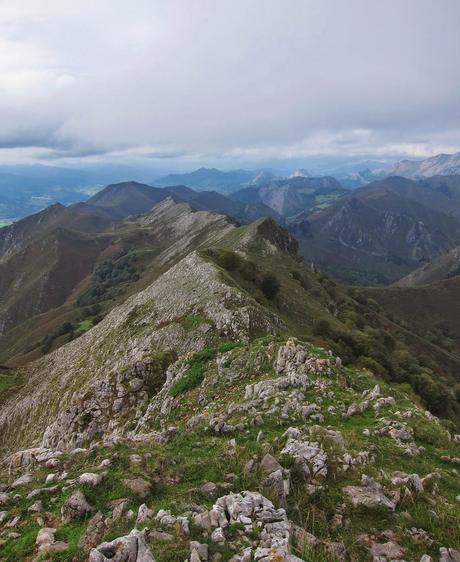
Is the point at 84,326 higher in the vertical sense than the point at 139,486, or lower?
lower

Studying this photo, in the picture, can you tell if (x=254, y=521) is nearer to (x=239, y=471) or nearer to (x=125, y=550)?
(x=239, y=471)

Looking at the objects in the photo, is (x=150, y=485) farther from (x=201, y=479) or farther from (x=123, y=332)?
(x=123, y=332)

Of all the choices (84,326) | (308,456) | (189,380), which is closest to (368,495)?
(308,456)

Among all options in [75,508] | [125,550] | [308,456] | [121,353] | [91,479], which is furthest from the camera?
[121,353]

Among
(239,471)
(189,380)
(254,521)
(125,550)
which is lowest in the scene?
(189,380)

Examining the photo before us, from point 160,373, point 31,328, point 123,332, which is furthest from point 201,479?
point 31,328

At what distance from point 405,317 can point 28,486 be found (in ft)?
660

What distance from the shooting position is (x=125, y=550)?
10.7 meters

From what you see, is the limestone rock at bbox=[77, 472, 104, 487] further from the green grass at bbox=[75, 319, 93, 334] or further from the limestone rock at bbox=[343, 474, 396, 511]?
the green grass at bbox=[75, 319, 93, 334]

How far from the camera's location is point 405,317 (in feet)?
637

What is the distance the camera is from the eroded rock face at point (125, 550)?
1046cm

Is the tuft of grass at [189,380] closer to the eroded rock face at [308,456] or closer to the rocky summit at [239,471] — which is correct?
the rocky summit at [239,471]

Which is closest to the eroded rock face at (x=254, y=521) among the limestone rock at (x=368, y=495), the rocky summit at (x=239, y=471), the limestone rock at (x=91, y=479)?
the rocky summit at (x=239, y=471)

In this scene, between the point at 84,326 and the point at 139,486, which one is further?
the point at 84,326
